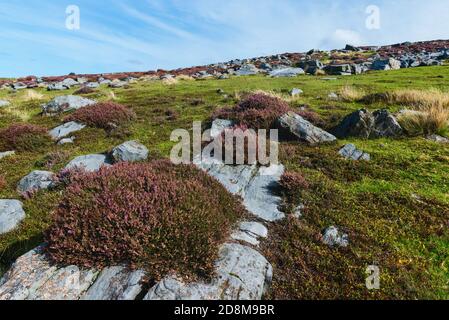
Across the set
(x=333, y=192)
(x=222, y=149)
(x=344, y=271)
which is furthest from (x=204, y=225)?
(x=222, y=149)

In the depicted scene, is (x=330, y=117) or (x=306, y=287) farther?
(x=330, y=117)

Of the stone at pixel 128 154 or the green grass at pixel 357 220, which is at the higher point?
the stone at pixel 128 154

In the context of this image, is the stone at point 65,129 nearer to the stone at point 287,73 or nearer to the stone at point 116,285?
the stone at point 116,285

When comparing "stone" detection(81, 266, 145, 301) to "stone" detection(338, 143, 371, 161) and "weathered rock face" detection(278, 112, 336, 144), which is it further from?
"weathered rock face" detection(278, 112, 336, 144)

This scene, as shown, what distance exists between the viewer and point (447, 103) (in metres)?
16.0

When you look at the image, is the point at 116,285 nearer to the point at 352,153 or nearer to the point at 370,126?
the point at 352,153

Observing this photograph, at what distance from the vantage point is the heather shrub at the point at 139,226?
6.32 metres

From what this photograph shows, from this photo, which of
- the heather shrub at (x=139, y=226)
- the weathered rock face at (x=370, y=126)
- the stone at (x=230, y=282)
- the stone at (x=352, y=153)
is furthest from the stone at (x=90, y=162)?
the weathered rock face at (x=370, y=126)

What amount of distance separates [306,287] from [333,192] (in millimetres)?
3972

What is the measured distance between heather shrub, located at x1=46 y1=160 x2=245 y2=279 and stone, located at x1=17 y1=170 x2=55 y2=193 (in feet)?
12.5

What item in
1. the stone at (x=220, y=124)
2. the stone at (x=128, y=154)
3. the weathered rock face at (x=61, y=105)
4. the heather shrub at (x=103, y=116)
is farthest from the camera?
the weathered rock face at (x=61, y=105)

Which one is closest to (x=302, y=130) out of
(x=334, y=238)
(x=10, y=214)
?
(x=334, y=238)

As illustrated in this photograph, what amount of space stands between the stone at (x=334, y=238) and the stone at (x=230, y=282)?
1.79 metres

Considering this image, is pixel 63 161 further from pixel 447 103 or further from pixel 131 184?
pixel 447 103
